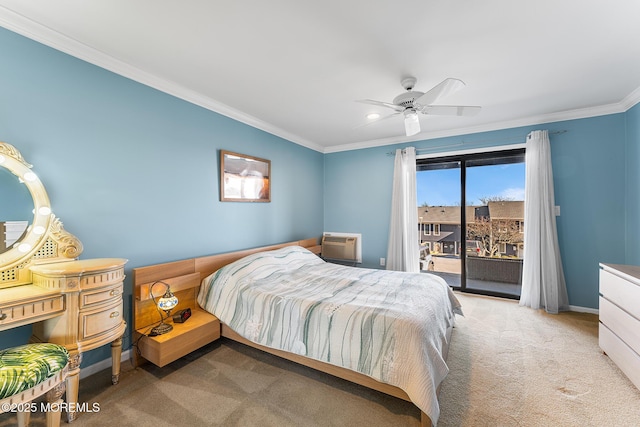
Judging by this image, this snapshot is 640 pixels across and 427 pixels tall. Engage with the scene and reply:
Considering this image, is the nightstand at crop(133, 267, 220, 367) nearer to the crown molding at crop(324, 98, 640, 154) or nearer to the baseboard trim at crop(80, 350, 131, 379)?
the baseboard trim at crop(80, 350, 131, 379)

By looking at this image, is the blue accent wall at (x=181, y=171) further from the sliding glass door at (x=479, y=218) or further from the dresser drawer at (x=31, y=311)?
the dresser drawer at (x=31, y=311)

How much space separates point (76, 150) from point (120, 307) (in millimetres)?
1259

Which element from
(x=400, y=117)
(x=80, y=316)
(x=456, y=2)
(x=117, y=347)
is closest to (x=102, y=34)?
(x=80, y=316)

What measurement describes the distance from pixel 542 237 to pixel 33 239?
510cm

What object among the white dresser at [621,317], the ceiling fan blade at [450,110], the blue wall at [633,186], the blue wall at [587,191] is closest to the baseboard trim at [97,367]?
the ceiling fan blade at [450,110]

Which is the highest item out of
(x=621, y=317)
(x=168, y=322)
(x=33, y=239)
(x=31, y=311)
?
(x=33, y=239)

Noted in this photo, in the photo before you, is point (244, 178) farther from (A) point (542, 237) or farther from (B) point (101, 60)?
(A) point (542, 237)

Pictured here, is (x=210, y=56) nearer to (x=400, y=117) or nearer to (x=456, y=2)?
(x=456, y=2)

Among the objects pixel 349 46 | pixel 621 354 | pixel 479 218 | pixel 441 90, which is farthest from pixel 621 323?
pixel 349 46

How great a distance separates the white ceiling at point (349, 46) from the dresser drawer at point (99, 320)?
6.42 ft

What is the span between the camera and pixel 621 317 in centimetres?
212

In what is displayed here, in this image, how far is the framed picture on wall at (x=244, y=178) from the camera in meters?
3.17

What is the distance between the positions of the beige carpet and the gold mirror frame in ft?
2.99

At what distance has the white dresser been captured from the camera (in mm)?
1935
